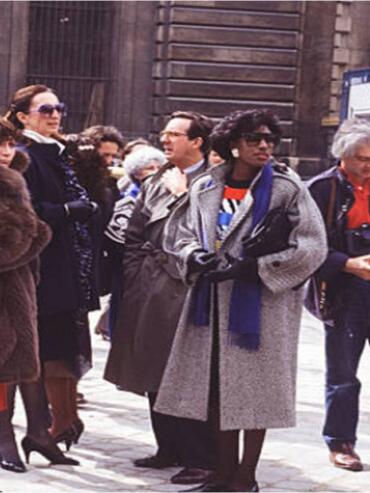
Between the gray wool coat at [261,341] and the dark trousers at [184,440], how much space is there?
0.49 m

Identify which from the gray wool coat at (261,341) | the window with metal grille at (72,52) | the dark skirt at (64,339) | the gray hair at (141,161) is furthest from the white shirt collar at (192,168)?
the window with metal grille at (72,52)

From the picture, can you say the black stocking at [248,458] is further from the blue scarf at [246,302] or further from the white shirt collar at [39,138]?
the white shirt collar at [39,138]

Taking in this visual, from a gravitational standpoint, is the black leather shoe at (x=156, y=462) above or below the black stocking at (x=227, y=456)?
below

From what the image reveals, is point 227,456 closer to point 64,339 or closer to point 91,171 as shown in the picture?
point 64,339

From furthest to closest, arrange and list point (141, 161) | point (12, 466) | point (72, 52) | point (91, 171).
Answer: point (72, 52) → point (141, 161) → point (91, 171) → point (12, 466)

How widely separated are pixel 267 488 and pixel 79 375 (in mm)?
1159

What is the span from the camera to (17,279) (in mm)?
6805

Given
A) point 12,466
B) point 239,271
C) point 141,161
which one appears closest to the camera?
point 239,271

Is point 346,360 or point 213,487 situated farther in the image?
point 346,360

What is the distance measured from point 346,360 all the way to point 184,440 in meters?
0.96

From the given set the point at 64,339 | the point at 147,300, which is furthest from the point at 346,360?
the point at 64,339

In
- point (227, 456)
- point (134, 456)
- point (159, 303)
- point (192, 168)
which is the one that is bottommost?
point (134, 456)

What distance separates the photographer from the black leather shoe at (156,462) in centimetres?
727

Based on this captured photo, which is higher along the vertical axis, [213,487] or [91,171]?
[91,171]
